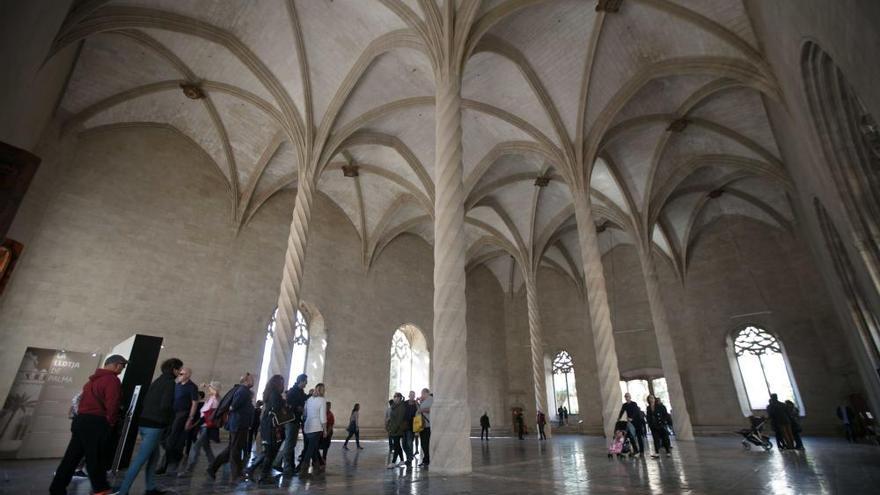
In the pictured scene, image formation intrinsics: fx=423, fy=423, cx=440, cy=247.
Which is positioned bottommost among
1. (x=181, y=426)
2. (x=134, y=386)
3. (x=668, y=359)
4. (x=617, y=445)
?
(x=617, y=445)

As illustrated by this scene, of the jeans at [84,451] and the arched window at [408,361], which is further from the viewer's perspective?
the arched window at [408,361]

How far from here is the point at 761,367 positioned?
17.9 m

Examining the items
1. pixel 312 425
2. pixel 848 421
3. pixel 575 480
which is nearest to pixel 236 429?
pixel 312 425

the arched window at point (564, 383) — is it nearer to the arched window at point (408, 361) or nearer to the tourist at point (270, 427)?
the arched window at point (408, 361)

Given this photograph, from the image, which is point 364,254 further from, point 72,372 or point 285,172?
point 72,372

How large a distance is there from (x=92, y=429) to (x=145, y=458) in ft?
1.80

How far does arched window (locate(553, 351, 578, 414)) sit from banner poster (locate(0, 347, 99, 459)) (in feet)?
66.2

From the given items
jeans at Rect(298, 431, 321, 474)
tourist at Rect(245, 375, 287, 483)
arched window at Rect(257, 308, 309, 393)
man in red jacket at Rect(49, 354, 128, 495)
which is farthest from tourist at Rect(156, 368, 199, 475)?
arched window at Rect(257, 308, 309, 393)

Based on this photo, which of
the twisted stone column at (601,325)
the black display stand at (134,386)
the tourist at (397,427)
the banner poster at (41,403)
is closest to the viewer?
the black display stand at (134,386)

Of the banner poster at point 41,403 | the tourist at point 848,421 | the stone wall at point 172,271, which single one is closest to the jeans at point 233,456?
the banner poster at point 41,403

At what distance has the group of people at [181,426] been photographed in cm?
376

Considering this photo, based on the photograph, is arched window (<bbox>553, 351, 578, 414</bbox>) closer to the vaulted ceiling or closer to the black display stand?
the vaulted ceiling

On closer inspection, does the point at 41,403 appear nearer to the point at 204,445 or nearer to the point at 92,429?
the point at 204,445

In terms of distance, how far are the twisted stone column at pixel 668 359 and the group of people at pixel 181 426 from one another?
1065 cm
